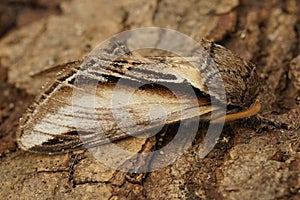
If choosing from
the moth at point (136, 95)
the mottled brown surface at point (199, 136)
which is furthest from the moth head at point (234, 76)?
the mottled brown surface at point (199, 136)

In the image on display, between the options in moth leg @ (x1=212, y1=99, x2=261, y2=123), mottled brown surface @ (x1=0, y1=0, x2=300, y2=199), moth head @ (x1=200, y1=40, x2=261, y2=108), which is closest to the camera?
mottled brown surface @ (x1=0, y1=0, x2=300, y2=199)

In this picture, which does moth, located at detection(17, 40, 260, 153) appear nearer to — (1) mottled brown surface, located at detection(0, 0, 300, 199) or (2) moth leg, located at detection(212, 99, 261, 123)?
(2) moth leg, located at detection(212, 99, 261, 123)

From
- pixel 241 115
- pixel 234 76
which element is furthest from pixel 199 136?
pixel 234 76

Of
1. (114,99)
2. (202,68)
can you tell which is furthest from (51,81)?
(202,68)

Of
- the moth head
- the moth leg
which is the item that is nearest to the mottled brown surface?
the moth leg

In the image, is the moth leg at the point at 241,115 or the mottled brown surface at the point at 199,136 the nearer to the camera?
the mottled brown surface at the point at 199,136

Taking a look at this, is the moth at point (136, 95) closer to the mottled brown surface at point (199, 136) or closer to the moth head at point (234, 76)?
the moth head at point (234, 76)

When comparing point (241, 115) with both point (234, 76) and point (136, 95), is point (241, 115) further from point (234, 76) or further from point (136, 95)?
point (136, 95)
